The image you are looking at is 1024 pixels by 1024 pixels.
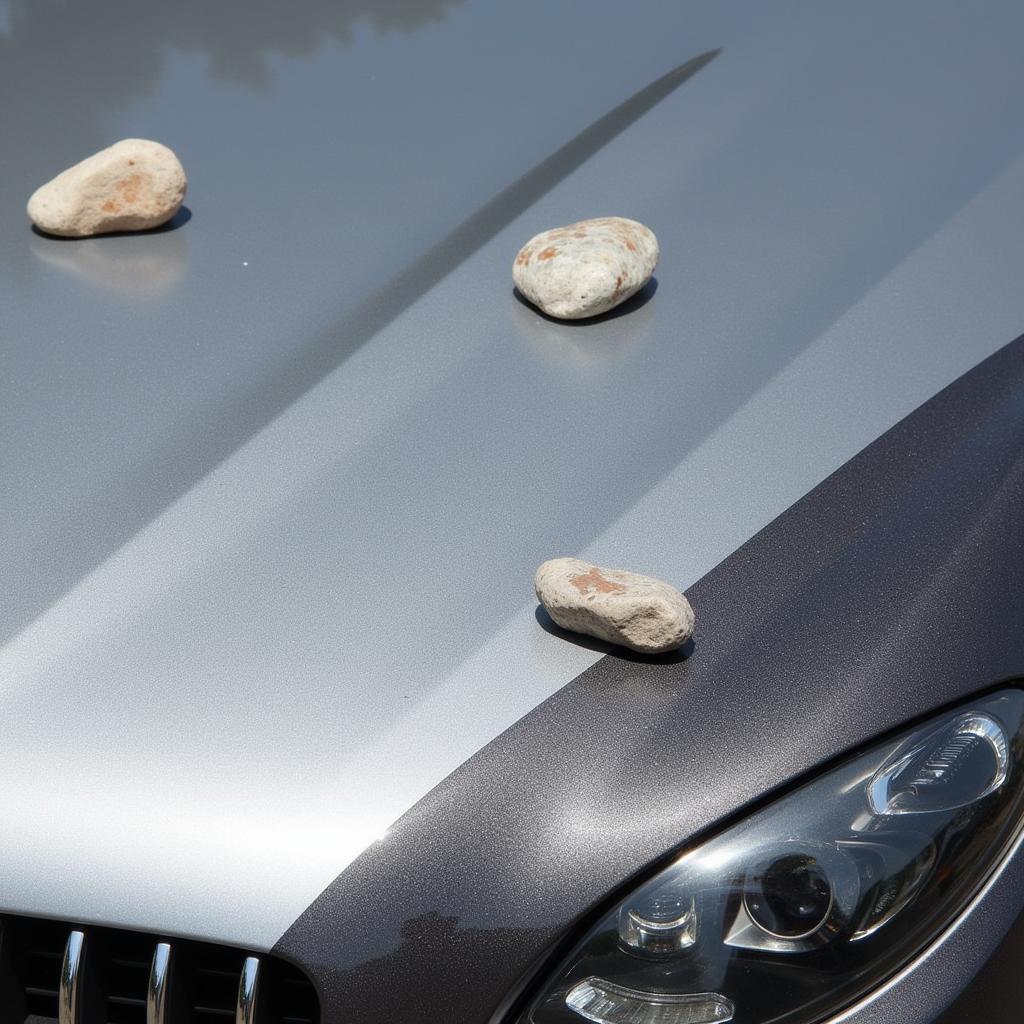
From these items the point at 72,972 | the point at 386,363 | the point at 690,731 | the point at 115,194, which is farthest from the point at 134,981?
the point at 115,194

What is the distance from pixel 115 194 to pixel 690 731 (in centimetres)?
113

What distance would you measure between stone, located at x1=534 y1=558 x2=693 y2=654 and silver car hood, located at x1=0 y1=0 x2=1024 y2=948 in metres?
0.04

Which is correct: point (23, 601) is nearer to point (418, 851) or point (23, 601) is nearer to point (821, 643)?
point (418, 851)

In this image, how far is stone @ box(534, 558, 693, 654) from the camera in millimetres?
1240

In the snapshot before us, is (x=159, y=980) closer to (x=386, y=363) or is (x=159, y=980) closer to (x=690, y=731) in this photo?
(x=690, y=731)

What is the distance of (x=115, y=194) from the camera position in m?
1.89

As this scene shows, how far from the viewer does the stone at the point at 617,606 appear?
48.8 inches

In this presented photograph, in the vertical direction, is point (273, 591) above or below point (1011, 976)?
above

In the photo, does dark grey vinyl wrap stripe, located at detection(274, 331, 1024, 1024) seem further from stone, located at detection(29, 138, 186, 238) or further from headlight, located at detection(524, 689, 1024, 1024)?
stone, located at detection(29, 138, 186, 238)

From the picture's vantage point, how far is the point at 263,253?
1832mm

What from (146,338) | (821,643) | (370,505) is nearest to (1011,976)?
(821,643)

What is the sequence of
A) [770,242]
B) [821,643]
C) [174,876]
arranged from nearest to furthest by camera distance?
[174,876] < [821,643] < [770,242]

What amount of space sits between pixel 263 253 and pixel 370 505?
546 millimetres

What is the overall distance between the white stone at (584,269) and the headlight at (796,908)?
2.28ft
